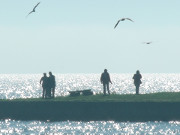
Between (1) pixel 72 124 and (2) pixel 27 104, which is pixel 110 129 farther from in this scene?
(2) pixel 27 104

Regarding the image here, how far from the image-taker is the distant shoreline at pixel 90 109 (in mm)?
49688

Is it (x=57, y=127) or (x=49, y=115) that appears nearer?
(x=57, y=127)

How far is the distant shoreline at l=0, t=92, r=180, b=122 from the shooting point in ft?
163

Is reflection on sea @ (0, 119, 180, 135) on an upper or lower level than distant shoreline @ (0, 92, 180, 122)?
lower

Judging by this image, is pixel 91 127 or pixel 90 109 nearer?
pixel 91 127

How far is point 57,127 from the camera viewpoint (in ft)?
157

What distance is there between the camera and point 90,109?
50812mm

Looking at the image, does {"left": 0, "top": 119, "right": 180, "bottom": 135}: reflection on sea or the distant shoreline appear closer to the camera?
{"left": 0, "top": 119, "right": 180, "bottom": 135}: reflection on sea

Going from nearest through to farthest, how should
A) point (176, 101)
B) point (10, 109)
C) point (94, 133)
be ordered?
point (94, 133), point (176, 101), point (10, 109)

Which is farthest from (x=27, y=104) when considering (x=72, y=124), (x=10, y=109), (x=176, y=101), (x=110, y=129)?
(x=176, y=101)

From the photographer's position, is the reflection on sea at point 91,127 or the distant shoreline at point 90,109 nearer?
the reflection on sea at point 91,127

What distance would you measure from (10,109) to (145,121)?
11.1m

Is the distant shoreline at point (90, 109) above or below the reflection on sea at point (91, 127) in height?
above

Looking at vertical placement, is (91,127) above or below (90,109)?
below
